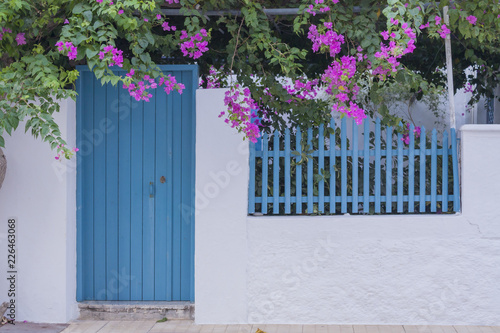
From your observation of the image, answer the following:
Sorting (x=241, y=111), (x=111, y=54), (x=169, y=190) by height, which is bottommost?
(x=169, y=190)

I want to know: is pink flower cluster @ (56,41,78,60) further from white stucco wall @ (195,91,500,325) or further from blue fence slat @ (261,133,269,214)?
blue fence slat @ (261,133,269,214)

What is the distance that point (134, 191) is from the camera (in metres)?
6.00

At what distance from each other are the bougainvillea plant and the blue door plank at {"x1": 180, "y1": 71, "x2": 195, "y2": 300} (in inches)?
14.2

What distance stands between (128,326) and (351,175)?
2342 mm

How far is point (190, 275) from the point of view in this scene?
593 centimetres

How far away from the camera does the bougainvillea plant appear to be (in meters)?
4.94

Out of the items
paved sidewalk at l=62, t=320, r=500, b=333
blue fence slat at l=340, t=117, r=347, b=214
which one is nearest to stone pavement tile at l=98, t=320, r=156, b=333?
paved sidewalk at l=62, t=320, r=500, b=333

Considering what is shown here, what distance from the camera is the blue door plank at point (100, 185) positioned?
602cm

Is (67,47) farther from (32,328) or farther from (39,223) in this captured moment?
(32,328)

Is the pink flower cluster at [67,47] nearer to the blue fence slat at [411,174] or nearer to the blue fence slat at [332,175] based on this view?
the blue fence slat at [332,175]

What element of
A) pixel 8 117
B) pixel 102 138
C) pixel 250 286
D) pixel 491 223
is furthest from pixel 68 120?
pixel 491 223

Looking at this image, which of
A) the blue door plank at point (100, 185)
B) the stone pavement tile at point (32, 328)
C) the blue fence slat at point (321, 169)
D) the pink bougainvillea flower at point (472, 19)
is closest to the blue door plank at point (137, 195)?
the blue door plank at point (100, 185)

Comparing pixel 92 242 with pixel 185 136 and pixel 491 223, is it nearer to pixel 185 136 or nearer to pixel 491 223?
pixel 185 136

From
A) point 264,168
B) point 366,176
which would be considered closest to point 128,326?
point 264,168
